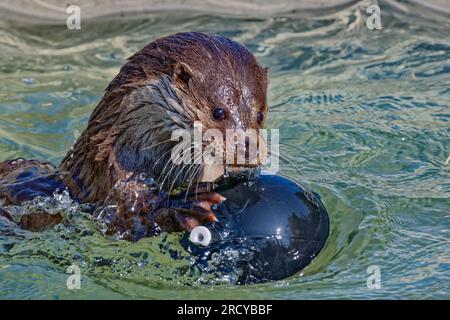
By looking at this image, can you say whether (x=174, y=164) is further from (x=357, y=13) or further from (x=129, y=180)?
(x=357, y=13)

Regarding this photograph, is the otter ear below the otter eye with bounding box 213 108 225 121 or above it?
above

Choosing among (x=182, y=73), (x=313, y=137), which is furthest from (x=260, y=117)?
(x=313, y=137)

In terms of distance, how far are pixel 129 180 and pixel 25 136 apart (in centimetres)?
210

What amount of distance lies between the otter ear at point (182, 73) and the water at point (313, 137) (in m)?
0.70

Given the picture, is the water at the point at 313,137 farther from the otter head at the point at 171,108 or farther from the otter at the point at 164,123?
the otter head at the point at 171,108

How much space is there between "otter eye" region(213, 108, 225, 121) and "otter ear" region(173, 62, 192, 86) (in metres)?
0.21

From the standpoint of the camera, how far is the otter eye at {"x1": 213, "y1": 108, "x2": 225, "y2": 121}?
13.1 ft

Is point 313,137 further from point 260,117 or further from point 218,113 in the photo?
point 218,113

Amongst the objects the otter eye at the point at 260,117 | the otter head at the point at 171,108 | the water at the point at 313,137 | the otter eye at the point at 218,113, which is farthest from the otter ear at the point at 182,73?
the water at the point at 313,137

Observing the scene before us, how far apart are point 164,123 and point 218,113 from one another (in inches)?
12.7

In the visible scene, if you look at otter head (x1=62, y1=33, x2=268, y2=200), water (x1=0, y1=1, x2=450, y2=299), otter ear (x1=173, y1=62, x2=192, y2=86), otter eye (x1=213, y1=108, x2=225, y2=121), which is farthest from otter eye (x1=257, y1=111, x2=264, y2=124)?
water (x1=0, y1=1, x2=450, y2=299)

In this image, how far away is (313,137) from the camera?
229 inches

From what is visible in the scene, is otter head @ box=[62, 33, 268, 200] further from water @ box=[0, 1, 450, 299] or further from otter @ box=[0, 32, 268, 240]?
water @ box=[0, 1, 450, 299]

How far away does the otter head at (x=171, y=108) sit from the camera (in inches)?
159
